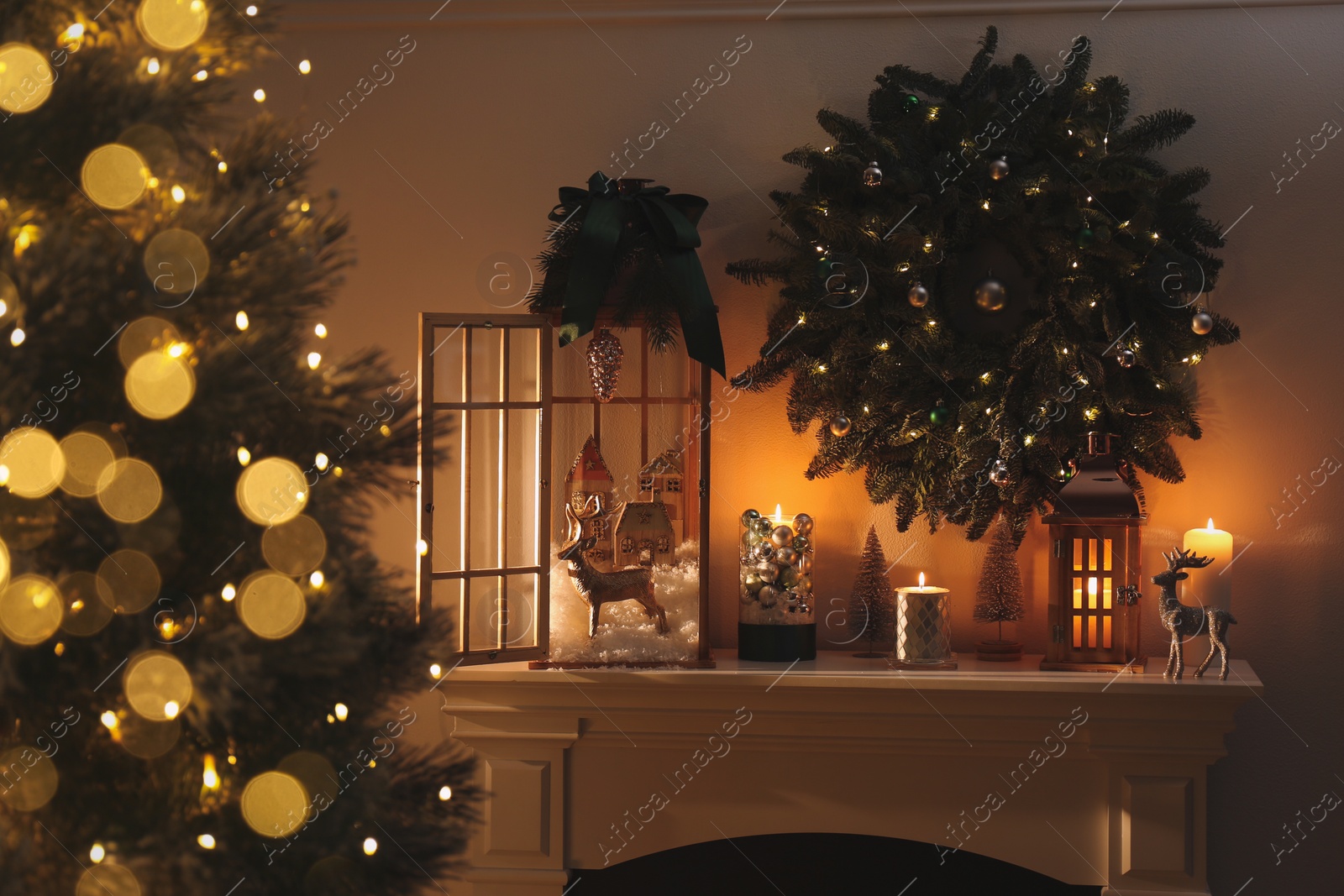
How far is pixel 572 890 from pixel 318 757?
4.22 ft

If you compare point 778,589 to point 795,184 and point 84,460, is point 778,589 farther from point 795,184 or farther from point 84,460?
point 84,460

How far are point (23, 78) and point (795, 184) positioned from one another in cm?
165

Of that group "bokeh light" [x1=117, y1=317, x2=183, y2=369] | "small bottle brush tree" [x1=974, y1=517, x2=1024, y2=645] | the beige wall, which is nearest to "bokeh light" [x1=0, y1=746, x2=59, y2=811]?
"bokeh light" [x1=117, y1=317, x2=183, y2=369]

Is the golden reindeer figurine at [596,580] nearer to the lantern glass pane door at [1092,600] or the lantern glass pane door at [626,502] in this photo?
the lantern glass pane door at [626,502]

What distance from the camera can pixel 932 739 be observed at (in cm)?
222

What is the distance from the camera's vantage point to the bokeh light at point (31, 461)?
1237 mm

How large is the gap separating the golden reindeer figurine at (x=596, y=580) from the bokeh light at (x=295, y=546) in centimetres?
88

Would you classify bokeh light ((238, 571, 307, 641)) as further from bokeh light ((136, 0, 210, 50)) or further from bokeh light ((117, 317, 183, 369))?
bokeh light ((136, 0, 210, 50))

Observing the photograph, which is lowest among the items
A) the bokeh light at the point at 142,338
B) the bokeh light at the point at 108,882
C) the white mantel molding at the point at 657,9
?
the bokeh light at the point at 108,882

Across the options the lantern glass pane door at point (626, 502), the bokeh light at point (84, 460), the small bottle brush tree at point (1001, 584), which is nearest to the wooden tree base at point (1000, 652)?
the small bottle brush tree at point (1001, 584)

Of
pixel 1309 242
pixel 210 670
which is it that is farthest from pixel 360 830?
pixel 1309 242

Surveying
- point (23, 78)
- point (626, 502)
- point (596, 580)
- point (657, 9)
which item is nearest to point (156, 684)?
point (23, 78)

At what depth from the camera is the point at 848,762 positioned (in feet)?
7.41

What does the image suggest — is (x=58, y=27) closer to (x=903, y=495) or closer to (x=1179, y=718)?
(x=903, y=495)
